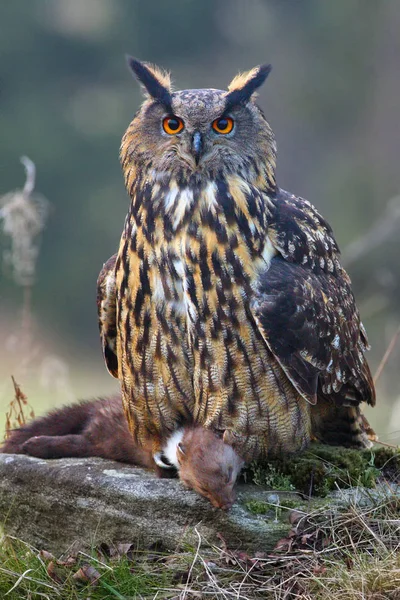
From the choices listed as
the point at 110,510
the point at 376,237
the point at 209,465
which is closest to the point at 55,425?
the point at 110,510

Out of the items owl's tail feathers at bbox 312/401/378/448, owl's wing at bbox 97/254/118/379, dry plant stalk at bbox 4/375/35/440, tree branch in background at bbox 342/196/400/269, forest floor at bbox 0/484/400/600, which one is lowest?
forest floor at bbox 0/484/400/600

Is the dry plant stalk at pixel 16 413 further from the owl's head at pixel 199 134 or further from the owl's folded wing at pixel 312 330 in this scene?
the owl's folded wing at pixel 312 330

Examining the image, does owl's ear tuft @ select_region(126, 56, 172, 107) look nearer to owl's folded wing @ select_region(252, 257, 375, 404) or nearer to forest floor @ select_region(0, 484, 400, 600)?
owl's folded wing @ select_region(252, 257, 375, 404)

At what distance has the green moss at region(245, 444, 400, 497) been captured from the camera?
13.0ft

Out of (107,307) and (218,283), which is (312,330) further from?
(107,307)

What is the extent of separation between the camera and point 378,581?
330 cm

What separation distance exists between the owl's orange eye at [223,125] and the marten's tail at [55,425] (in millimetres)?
1583

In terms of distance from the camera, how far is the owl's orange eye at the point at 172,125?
3.78 meters

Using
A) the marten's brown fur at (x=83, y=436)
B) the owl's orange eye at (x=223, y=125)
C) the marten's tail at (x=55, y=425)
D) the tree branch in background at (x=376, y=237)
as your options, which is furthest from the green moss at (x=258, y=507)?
the tree branch in background at (x=376, y=237)

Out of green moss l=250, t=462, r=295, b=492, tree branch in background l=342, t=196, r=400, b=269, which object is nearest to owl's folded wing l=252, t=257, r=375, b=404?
green moss l=250, t=462, r=295, b=492

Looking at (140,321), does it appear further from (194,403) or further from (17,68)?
(17,68)

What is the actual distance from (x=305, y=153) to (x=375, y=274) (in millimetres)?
4342

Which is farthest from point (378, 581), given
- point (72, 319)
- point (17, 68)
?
point (17, 68)

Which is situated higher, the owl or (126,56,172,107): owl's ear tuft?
(126,56,172,107): owl's ear tuft
